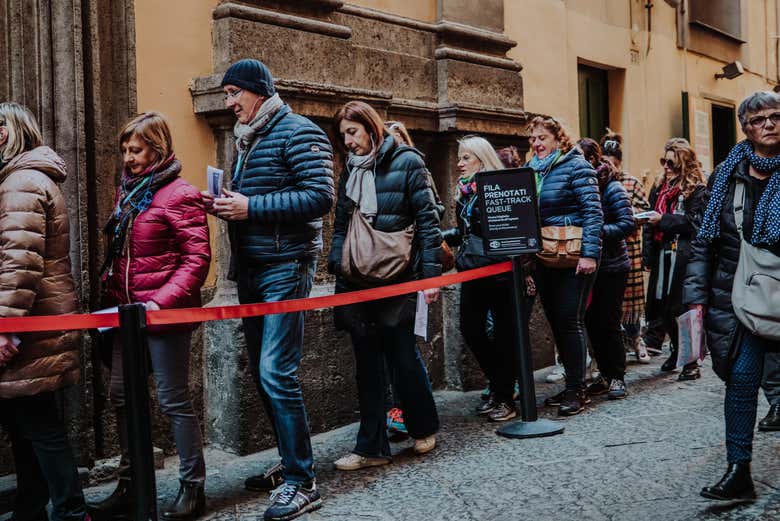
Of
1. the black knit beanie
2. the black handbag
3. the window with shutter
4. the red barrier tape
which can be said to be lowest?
the red barrier tape

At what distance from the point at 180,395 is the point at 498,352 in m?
2.44

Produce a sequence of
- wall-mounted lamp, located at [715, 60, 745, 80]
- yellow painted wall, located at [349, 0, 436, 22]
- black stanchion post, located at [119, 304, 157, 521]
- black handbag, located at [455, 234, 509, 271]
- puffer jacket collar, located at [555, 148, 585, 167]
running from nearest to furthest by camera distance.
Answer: black stanchion post, located at [119, 304, 157, 521], black handbag, located at [455, 234, 509, 271], puffer jacket collar, located at [555, 148, 585, 167], yellow painted wall, located at [349, 0, 436, 22], wall-mounted lamp, located at [715, 60, 745, 80]

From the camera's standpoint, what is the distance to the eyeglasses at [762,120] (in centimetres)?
416

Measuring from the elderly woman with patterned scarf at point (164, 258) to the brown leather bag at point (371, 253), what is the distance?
3.15 feet

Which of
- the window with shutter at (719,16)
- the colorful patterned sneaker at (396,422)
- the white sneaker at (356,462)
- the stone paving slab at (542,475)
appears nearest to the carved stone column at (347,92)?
the stone paving slab at (542,475)

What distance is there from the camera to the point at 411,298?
197 inches

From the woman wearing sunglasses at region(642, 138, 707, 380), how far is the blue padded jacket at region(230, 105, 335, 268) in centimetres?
374

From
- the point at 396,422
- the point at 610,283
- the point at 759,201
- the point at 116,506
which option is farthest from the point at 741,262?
the point at 116,506

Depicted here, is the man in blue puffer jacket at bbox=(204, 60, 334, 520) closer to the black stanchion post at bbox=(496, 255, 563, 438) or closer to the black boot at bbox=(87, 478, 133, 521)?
the black boot at bbox=(87, 478, 133, 521)

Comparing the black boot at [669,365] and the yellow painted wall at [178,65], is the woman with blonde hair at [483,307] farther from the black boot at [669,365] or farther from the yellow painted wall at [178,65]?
the black boot at [669,365]

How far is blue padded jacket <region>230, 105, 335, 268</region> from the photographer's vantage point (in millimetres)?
4277

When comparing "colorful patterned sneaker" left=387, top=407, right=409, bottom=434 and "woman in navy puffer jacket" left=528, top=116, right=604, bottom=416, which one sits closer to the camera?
"colorful patterned sneaker" left=387, top=407, right=409, bottom=434

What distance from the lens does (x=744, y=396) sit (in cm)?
418

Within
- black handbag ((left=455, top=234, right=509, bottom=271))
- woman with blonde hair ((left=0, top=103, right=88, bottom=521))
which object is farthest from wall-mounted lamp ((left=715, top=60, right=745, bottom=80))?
woman with blonde hair ((left=0, top=103, right=88, bottom=521))
